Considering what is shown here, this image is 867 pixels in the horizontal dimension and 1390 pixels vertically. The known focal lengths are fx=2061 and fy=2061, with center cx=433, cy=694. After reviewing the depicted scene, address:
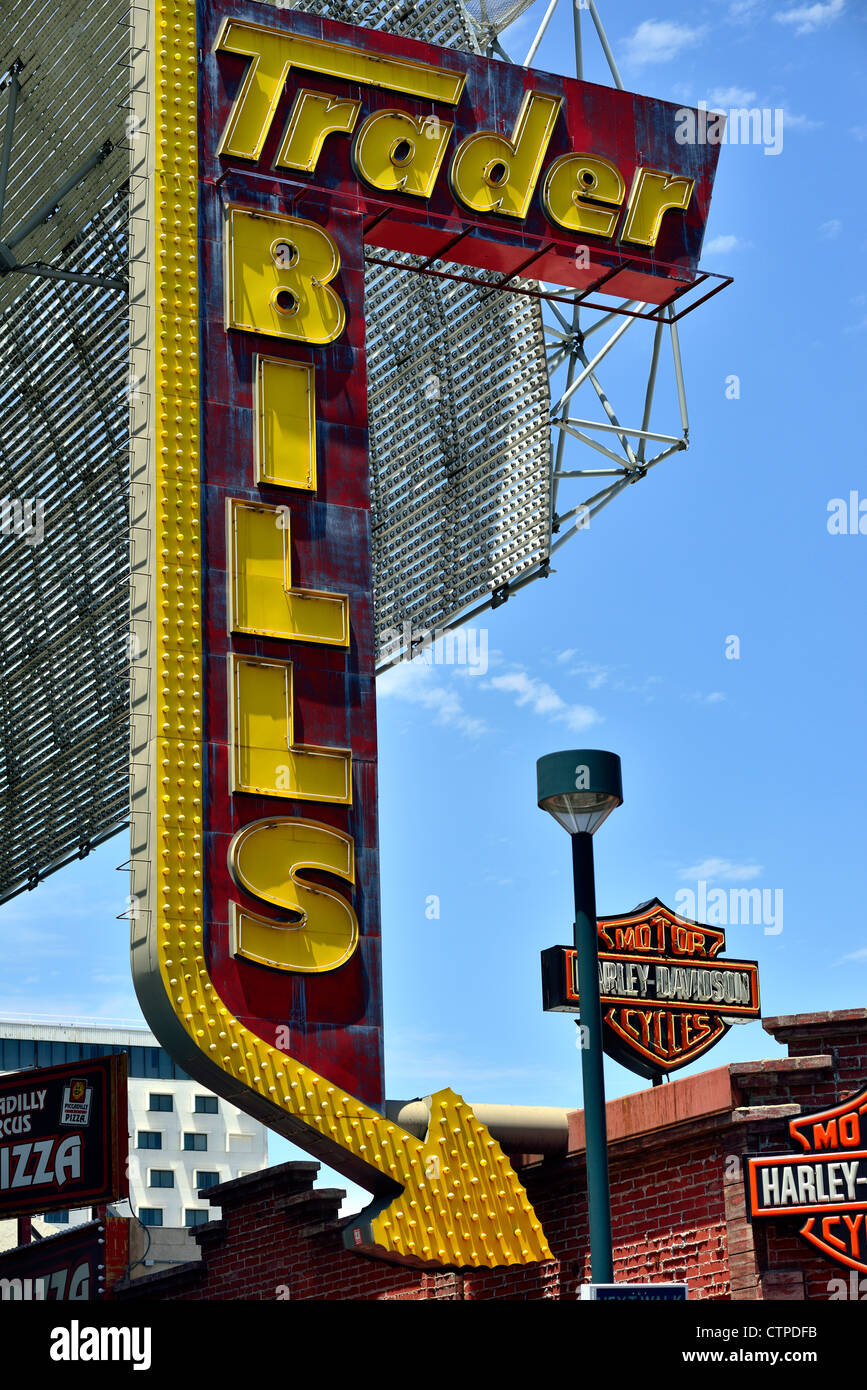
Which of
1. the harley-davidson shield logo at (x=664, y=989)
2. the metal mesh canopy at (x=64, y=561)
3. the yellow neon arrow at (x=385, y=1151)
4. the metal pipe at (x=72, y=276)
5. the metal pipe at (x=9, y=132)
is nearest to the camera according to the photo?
the yellow neon arrow at (x=385, y=1151)

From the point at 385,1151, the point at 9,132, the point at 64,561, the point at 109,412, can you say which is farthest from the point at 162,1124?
the point at 385,1151

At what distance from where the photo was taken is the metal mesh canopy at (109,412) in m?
34.6

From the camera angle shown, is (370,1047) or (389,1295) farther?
(389,1295)

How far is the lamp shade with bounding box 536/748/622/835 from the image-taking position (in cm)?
1875

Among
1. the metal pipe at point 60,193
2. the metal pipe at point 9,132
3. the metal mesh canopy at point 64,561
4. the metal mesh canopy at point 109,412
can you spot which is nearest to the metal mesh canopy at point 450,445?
the metal mesh canopy at point 109,412

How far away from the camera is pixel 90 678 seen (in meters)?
41.3

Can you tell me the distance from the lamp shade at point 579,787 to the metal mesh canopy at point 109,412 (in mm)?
16223

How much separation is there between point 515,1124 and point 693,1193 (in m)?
2.91

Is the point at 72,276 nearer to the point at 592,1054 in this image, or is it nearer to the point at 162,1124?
the point at 592,1054

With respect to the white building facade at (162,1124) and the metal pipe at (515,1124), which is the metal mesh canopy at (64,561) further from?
the white building facade at (162,1124)
